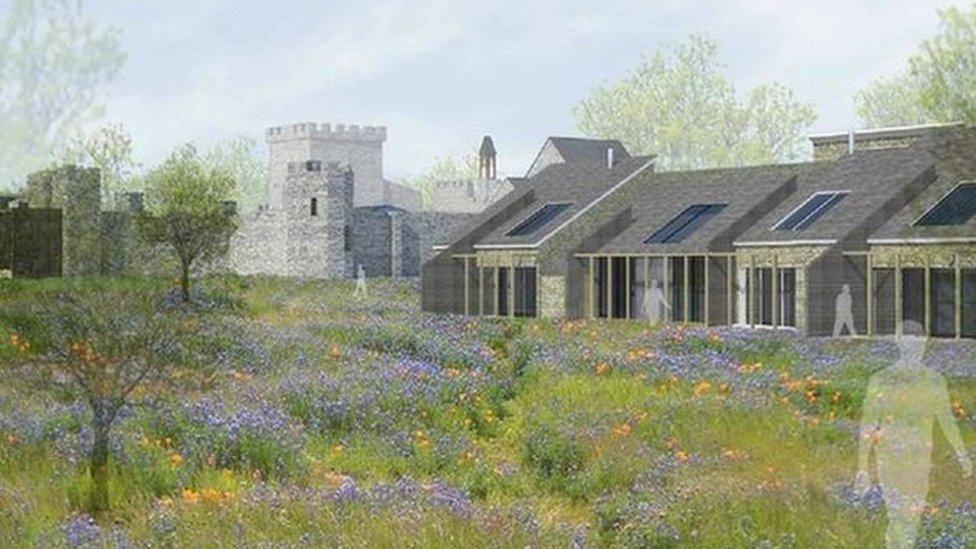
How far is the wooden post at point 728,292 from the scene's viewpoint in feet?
115

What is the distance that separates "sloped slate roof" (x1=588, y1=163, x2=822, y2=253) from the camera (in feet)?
119

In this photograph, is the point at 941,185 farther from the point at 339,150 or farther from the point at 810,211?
the point at 339,150

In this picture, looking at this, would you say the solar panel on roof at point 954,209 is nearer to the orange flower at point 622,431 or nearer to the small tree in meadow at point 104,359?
the small tree in meadow at point 104,359

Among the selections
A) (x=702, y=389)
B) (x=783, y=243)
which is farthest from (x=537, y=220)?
(x=702, y=389)

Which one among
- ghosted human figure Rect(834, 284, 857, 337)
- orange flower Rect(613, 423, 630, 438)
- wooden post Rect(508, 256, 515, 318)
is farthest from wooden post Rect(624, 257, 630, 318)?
orange flower Rect(613, 423, 630, 438)

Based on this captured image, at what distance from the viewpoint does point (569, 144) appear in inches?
2731

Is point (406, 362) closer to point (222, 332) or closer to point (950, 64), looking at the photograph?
point (222, 332)

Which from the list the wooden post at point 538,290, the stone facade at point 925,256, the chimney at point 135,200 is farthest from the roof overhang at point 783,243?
the chimney at point 135,200

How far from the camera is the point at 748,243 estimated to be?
115 feet

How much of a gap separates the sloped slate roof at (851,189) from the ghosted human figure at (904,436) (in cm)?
978

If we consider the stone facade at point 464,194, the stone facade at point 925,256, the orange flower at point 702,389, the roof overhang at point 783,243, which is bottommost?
the orange flower at point 702,389

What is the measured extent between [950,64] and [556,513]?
1343 inches

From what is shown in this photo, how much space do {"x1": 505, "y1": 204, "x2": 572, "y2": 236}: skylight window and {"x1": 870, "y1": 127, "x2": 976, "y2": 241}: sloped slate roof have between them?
1154cm

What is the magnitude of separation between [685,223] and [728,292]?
3137 mm
